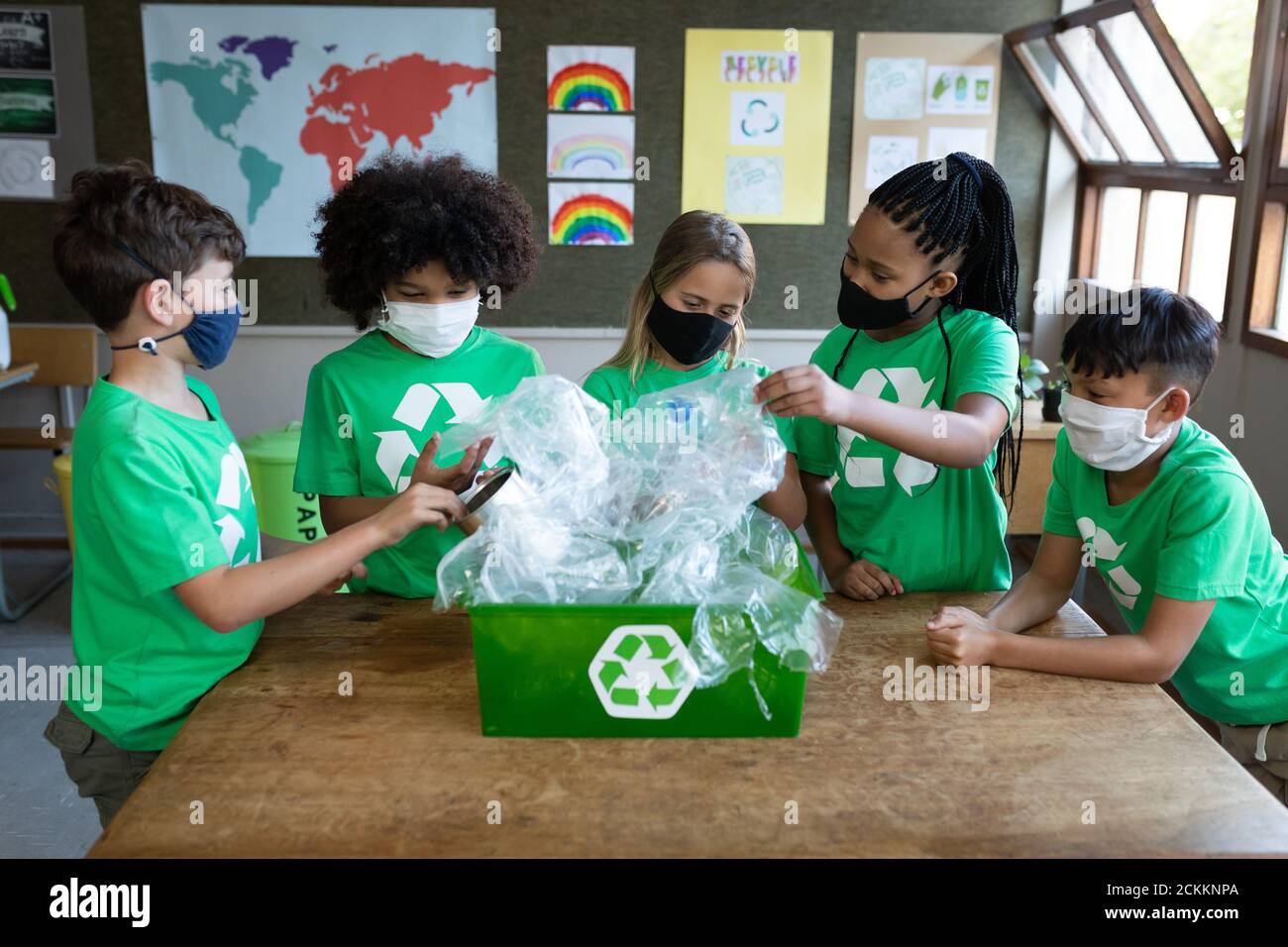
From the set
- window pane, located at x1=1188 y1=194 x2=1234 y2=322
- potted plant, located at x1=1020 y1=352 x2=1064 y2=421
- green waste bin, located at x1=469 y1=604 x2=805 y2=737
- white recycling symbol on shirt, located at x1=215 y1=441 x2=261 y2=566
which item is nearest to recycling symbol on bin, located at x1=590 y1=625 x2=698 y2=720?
green waste bin, located at x1=469 y1=604 x2=805 y2=737

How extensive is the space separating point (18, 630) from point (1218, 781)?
12.2 ft

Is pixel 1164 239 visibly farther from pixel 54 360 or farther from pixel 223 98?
pixel 54 360

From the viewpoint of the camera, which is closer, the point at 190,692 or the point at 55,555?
the point at 190,692

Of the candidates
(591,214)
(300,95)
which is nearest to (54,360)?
(300,95)

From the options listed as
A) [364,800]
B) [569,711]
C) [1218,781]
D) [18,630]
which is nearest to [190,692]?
[364,800]

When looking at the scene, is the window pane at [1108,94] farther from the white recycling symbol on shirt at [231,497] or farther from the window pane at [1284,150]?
the white recycling symbol on shirt at [231,497]

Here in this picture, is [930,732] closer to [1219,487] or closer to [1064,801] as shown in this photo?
[1064,801]

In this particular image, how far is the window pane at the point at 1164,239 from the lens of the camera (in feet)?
12.0

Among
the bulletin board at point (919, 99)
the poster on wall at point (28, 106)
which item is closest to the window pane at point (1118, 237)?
the bulletin board at point (919, 99)

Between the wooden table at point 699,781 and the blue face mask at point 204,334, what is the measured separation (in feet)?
1.39

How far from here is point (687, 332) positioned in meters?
1.79

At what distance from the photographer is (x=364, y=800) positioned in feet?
3.53

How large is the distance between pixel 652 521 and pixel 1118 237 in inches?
141
